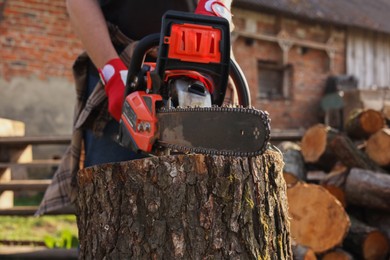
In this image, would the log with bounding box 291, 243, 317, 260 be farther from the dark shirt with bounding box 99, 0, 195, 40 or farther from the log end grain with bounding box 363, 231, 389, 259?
the dark shirt with bounding box 99, 0, 195, 40

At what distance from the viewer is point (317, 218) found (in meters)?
2.75

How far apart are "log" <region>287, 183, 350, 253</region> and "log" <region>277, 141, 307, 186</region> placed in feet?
1.33

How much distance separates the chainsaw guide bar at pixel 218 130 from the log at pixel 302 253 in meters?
1.47

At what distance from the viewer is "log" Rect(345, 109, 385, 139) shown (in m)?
3.42

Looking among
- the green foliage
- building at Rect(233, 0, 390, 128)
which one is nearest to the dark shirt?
the green foliage

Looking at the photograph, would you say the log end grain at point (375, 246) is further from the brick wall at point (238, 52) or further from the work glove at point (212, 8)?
the brick wall at point (238, 52)

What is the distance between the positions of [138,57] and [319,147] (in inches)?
78.9

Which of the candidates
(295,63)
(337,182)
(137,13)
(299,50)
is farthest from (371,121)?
(299,50)

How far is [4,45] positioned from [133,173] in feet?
20.2

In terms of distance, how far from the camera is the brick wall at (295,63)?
10039mm

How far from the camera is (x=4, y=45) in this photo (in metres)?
7.06

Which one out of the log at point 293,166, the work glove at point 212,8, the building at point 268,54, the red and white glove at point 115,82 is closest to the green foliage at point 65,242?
the log at point 293,166

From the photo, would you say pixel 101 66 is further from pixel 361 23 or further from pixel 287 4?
pixel 361 23

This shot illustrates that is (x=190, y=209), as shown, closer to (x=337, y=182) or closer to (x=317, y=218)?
(x=317, y=218)
